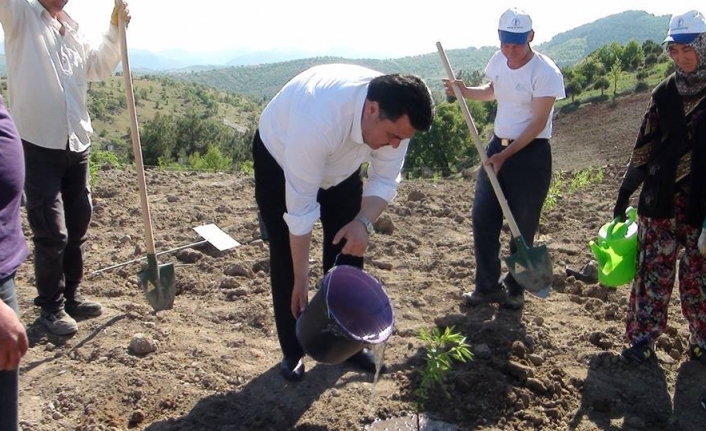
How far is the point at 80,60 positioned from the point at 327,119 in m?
1.67

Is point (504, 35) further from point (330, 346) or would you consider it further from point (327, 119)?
point (330, 346)

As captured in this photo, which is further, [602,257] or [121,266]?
[121,266]

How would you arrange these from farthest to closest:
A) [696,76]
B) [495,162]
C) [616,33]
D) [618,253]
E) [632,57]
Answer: [616,33] < [632,57] < [495,162] < [618,253] < [696,76]

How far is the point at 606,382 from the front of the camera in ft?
10.4

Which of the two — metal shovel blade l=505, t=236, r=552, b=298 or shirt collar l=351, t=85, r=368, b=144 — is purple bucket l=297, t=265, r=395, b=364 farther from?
metal shovel blade l=505, t=236, r=552, b=298

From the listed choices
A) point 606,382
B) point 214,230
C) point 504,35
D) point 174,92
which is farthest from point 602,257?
point 174,92

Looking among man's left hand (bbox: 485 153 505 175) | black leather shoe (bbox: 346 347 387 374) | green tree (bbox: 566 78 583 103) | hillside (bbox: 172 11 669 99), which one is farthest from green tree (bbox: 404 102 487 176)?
hillside (bbox: 172 11 669 99)

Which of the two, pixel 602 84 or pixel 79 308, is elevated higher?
pixel 79 308

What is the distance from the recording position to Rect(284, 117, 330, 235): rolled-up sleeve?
234 cm

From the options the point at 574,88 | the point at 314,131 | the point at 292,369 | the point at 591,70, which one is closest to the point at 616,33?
the point at 591,70

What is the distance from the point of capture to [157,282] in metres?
3.35

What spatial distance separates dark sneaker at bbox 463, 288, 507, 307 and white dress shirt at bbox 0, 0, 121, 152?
2266 millimetres

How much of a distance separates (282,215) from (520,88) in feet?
4.89

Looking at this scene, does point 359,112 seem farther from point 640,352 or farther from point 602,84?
point 602,84
